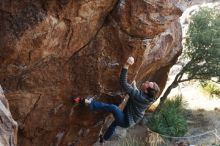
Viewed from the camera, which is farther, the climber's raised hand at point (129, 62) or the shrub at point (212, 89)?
the shrub at point (212, 89)

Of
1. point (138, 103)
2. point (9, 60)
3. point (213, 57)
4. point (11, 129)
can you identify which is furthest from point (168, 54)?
point (11, 129)

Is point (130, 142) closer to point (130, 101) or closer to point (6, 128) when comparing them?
point (130, 101)

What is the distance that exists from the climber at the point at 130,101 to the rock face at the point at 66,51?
18.3 inches

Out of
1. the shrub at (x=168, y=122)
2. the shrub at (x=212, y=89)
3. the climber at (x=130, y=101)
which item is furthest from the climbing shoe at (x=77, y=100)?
the shrub at (x=212, y=89)

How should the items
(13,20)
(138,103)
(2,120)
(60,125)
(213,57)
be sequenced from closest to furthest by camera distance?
(2,120) → (13,20) → (138,103) → (60,125) → (213,57)

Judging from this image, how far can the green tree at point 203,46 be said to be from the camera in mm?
14402

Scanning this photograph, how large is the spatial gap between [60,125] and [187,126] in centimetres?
618

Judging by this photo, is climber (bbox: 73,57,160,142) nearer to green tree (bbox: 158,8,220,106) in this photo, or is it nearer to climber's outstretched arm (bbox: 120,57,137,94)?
climber's outstretched arm (bbox: 120,57,137,94)

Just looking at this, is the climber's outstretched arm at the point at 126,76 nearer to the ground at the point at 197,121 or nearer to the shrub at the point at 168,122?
the ground at the point at 197,121

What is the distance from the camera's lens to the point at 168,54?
13.0 metres

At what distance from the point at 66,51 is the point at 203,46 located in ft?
21.8

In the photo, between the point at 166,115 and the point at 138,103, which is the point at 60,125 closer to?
the point at 138,103

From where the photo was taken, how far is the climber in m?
9.70

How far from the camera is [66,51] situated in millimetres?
9562
